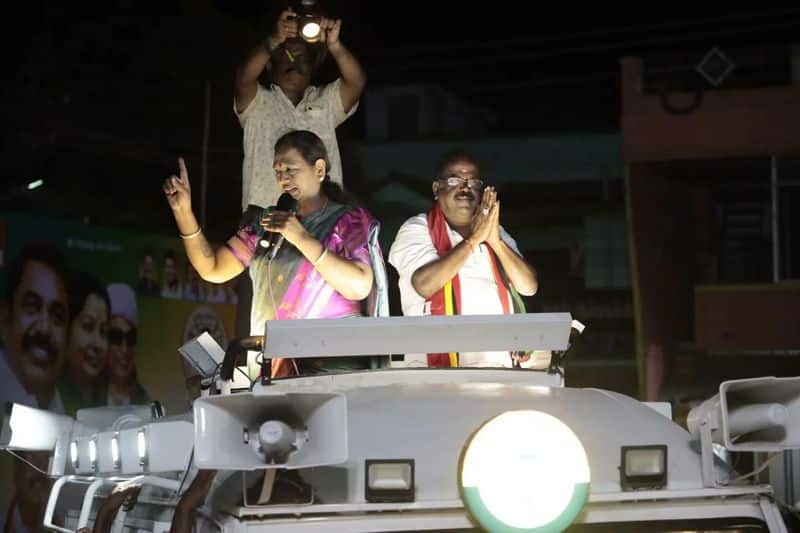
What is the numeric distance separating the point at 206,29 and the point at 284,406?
79.8 feet

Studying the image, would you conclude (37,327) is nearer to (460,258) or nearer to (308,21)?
(308,21)

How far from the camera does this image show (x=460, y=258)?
18.4 ft

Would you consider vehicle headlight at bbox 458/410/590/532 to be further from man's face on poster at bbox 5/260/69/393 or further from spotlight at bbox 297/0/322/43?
man's face on poster at bbox 5/260/69/393

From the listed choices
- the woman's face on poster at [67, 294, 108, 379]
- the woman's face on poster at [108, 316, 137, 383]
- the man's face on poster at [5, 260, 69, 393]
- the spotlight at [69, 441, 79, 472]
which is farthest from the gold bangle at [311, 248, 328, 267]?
the woman's face on poster at [108, 316, 137, 383]

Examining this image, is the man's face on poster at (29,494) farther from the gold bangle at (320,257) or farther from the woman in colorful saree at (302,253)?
the gold bangle at (320,257)

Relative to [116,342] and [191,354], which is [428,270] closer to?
[191,354]

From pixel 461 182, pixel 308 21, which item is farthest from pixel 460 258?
pixel 308 21

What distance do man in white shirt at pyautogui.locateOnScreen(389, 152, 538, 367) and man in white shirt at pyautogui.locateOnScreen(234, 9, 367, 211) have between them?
0.41 metres

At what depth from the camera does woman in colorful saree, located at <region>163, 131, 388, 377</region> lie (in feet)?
17.8

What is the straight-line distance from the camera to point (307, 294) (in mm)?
5484

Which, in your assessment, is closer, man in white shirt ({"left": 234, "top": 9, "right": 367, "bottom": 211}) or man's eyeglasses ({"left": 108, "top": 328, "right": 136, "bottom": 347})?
man in white shirt ({"left": 234, "top": 9, "right": 367, "bottom": 211})

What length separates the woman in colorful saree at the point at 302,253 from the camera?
5.42 m

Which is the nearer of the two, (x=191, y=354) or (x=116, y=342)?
(x=191, y=354)

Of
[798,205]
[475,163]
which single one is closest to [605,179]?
[798,205]
